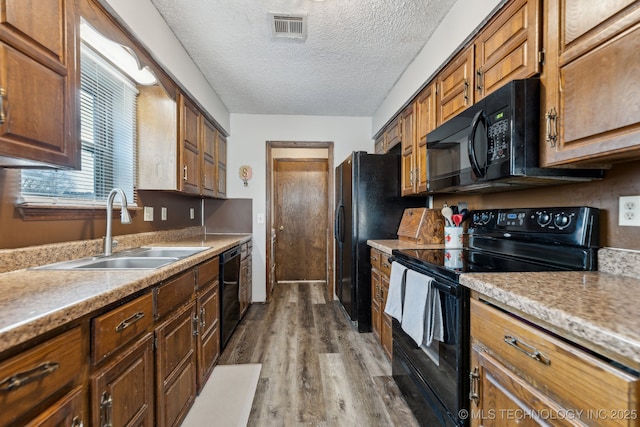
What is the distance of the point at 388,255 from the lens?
2.00 metres

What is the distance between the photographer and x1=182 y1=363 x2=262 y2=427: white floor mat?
150 cm

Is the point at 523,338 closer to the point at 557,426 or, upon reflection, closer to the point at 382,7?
the point at 557,426

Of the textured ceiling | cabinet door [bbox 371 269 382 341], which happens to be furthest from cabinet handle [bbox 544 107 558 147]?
cabinet door [bbox 371 269 382 341]

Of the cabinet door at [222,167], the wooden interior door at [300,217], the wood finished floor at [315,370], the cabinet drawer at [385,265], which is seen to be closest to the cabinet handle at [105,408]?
the wood finished floor at [315,370]

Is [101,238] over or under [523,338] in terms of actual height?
over

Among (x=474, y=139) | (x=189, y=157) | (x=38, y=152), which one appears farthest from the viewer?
(x=189, y=157)

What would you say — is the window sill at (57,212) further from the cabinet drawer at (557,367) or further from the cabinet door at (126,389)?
the cabinet drawer at (557,367)

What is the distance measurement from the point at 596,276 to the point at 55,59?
2.13m

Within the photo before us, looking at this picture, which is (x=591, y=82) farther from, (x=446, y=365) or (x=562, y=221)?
(x=446, y=365)

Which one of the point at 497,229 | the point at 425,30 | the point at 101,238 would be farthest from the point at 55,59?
the point at 497,229

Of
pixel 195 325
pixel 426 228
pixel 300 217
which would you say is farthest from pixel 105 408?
pixel 300 217

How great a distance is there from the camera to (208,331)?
6.03 ft

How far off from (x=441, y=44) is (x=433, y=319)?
1.74 meters

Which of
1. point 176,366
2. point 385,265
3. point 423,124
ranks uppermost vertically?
point 423,124
